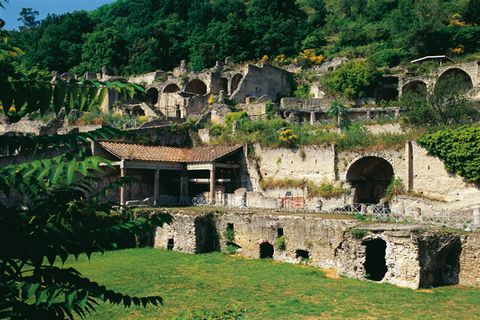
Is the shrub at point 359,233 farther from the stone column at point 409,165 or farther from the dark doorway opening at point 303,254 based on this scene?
the stone column at point 409,165

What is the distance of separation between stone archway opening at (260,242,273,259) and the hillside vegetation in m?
33.5

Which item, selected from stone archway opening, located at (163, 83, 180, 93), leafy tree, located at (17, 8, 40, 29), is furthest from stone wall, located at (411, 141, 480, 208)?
leafy tree, located at (17, 8, 40, 29)

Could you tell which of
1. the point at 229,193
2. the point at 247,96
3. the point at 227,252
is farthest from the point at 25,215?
the point at 247,96

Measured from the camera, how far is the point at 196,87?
163 ft

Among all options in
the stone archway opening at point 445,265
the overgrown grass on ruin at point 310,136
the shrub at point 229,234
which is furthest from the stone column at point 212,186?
the stone archway opening at point 445,265

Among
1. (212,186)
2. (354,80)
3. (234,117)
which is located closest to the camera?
(212,186)

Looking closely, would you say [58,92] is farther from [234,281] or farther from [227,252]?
[227,252]

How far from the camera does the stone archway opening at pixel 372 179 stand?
27.7 metres

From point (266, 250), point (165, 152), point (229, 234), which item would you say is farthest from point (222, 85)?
point (266, 250)

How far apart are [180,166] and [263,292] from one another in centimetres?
1507

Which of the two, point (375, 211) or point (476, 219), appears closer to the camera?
point (476, 219)

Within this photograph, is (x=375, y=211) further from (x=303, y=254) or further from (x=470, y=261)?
(x=470, y=261)

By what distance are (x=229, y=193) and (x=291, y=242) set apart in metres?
9.69

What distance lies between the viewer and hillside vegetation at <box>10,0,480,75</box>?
51528 millimetres
